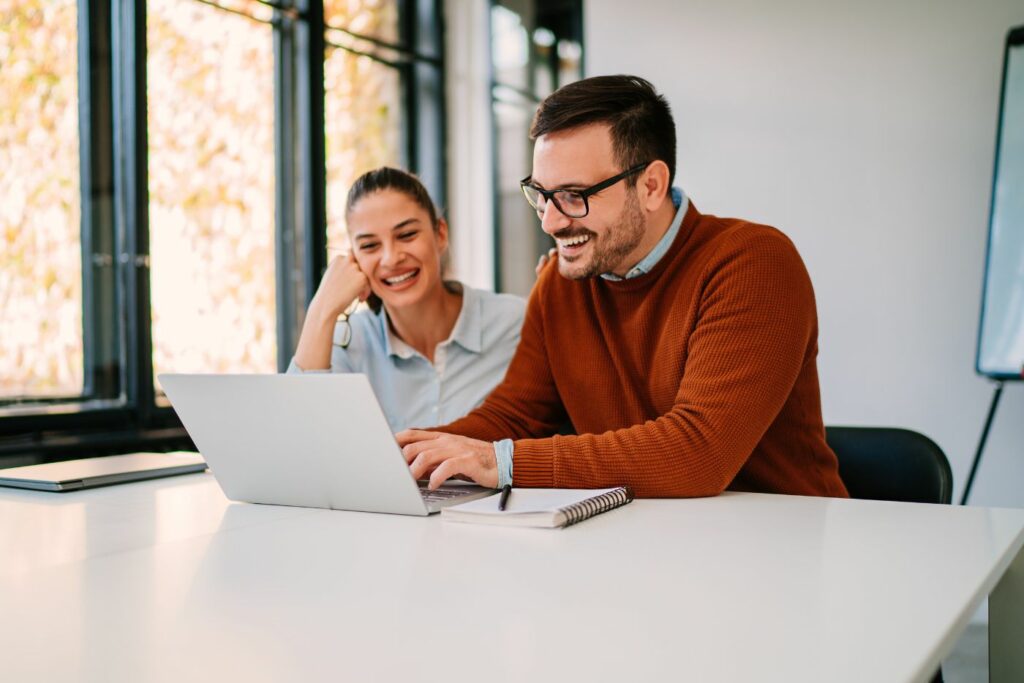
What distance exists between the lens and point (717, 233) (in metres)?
1.63

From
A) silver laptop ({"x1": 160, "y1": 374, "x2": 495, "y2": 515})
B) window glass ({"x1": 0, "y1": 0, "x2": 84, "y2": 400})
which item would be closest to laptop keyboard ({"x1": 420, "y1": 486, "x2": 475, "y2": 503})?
silver laptop ({"x1": 160, "y1": 374, "x2": 495, "y2": 515})

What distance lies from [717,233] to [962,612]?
981mm

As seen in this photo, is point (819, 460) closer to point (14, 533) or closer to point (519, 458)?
point (519, 458)

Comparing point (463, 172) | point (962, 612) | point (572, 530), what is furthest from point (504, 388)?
point (463, 172)

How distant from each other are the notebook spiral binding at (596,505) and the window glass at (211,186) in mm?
2697

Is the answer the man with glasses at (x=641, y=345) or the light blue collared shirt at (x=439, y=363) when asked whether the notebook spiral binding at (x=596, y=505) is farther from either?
the light blue collared shirt at (x=439, y=363)

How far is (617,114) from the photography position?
64.8 inches

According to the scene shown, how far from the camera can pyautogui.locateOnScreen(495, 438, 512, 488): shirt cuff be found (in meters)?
1.29

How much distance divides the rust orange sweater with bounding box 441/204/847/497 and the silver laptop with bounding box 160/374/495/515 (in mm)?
222

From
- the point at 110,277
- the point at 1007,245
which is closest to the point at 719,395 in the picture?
the point at 1007,245

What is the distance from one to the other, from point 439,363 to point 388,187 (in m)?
0.44

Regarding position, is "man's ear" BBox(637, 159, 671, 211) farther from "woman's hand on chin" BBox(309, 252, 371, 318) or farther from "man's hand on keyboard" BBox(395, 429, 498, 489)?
"woman's hand on chin" BBox(309, 252, 371, 318)

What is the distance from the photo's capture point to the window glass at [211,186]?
11.6ft

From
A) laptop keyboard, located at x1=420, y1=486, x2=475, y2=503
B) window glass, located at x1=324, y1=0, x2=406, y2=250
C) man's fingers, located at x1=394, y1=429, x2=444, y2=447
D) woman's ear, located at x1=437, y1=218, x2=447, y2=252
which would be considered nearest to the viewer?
laptop keyboard, located at x1=420, y1=486, x2=475, y2=503
